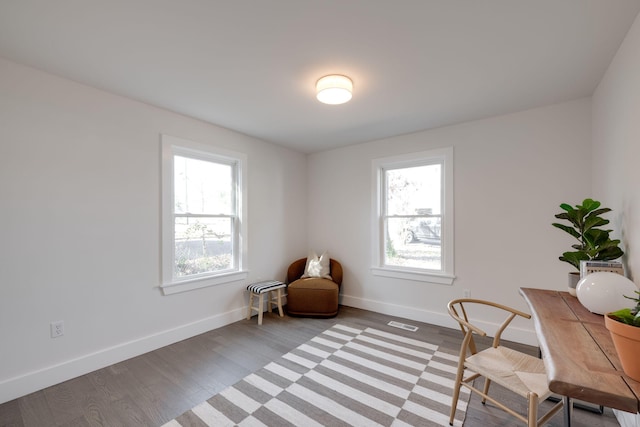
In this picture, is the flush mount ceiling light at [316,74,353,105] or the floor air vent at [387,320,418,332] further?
the floor air vent at [387,320,418,332]

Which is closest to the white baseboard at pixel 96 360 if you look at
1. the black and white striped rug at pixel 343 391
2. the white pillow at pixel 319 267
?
the black and white striped rug at pixel 343 391

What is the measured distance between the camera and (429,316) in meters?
3.42

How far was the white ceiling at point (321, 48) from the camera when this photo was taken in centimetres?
151

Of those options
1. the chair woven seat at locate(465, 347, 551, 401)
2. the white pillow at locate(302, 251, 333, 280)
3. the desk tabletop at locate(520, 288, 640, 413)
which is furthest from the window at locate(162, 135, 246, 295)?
the desk tabletop at locate(520, 288, 640, 413)

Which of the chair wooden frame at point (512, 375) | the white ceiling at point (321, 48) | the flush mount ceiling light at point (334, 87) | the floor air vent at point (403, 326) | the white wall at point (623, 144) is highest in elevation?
the white ceiling at point (321, 48)

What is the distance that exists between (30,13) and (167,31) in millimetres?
712

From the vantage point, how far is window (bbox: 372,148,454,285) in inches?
132

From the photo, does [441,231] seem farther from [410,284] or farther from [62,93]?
[62,93]

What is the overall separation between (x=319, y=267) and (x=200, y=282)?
5.42ft

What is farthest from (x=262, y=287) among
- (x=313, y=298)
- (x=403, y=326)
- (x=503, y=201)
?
(x=503, y=201)

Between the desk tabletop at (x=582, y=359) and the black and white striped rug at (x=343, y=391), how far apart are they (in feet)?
3.03

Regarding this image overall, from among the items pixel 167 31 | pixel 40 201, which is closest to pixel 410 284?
pixel 167 31

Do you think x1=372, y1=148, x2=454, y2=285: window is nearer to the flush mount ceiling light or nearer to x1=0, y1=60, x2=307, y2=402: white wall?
the flush mount ceiling light

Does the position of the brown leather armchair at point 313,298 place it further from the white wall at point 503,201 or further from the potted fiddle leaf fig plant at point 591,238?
the potted fiddle leaf fig plant at point 591,238
